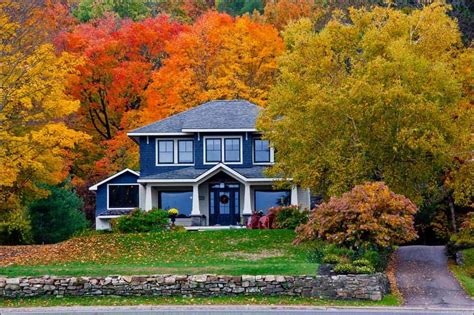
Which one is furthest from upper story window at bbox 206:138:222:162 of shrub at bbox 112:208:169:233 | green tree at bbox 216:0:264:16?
green tree at bbox 216:0:264:16

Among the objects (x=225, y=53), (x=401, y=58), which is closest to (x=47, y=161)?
(x=401, y=58)

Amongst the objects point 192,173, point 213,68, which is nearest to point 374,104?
point 192,173

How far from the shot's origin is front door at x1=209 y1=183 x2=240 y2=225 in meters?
47.9

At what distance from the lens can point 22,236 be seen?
41.5m

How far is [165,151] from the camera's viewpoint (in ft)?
159

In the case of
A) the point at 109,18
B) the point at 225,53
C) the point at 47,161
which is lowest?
the point at 47,161

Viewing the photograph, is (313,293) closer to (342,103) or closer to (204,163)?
(342,103)

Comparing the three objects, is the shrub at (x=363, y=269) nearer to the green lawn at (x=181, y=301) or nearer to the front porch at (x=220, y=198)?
the green lawn at (x=181, y=301)

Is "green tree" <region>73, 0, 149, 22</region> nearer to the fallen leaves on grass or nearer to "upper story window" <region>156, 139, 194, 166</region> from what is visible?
"upper story window" <region>156, 139, 194, 166</region>

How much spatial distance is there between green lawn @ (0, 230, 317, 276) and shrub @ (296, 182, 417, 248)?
1.46m

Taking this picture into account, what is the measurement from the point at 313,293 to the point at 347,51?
1423cm

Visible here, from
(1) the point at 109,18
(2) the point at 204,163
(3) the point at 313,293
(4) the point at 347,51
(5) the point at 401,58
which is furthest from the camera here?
(1) the point at 109,18

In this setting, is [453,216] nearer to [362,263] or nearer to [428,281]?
[428,281]

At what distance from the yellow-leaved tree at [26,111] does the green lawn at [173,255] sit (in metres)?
4.60
